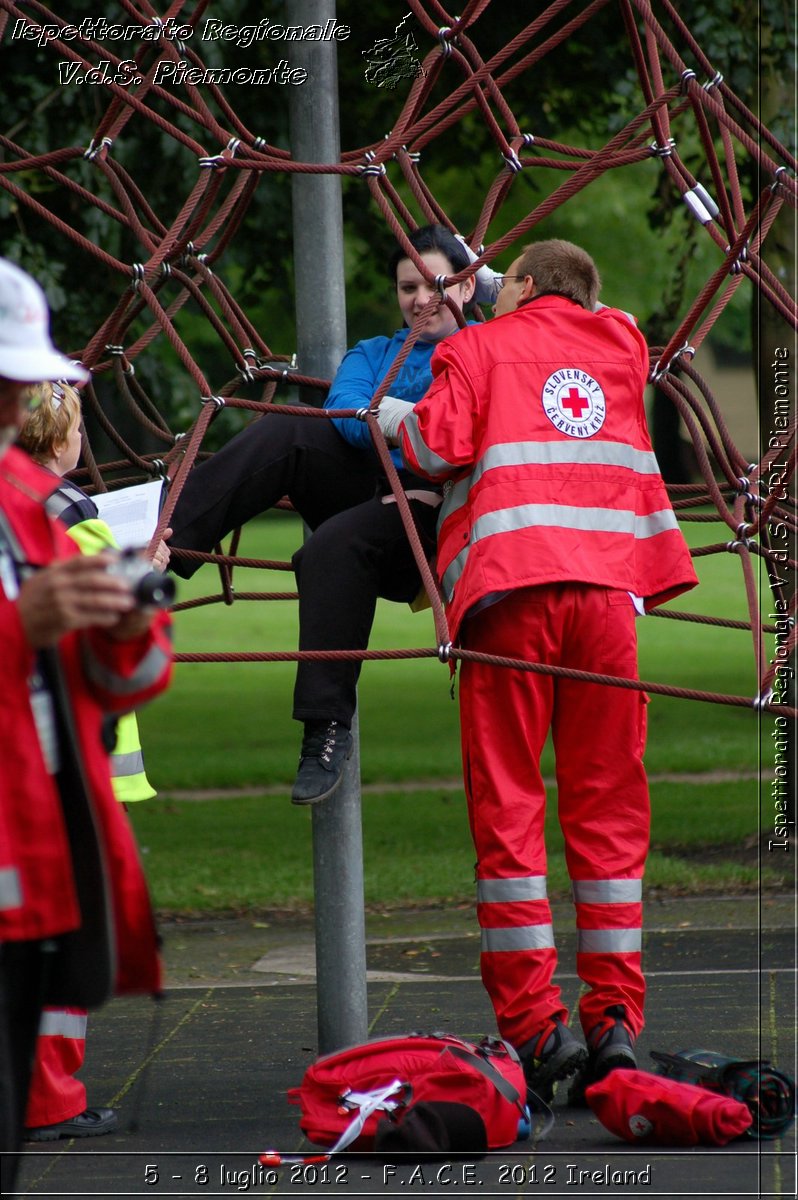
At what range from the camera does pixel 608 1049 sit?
3.43 metres

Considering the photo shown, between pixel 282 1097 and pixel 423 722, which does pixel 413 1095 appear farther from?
pixel 423 722

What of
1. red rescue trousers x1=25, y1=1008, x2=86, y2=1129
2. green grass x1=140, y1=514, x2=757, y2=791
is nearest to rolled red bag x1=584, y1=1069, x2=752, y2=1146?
red rescue trousers x1=25, y1=1008, x2=86, y2=1129

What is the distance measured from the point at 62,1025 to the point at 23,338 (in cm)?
184

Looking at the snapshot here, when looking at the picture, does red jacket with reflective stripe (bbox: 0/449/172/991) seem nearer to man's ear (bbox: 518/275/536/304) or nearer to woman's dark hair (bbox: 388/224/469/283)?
man's ear (bbox: 518/275/536/304)

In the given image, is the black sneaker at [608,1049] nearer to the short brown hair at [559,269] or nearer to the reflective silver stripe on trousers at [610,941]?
the reflective silver stripe on trousers at [610,941]

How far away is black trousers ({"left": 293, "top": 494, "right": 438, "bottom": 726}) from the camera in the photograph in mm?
3648

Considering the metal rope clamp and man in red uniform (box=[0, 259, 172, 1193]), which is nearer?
man in red uniform (box=[0, 259, 172, 1193])

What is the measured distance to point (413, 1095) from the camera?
128 inches

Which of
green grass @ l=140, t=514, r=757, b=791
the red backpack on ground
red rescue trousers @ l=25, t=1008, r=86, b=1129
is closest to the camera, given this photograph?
the red backpack on ground

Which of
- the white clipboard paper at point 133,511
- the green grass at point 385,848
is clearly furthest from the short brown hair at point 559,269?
the green grass at point 385,848

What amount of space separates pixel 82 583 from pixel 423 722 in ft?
31.2

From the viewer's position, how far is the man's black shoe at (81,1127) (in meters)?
3.45

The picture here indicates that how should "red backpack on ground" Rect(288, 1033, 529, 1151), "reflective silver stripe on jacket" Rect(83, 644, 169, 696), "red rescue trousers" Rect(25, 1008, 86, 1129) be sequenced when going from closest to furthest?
"reflective silver stripe on jacket" Rect(83, 644, 169, 696) < "red backpack on ground" Rect(288, 1033, 529, 1151) < "red rescue trousers" Rect(25, 1008, 86, 1129)

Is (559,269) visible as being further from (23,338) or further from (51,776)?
(51,776)
